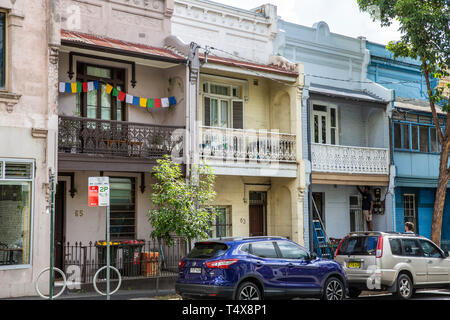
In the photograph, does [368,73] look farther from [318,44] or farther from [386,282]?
[386,282]

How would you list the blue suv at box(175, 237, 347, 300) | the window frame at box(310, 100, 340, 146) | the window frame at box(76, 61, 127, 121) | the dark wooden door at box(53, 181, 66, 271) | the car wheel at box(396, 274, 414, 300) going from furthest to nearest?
the window frame at box(310, 100, 340, 146) → the window frame at box(76, 61, 127, 121) → the dark wooden door at box(53, 181, 66, 271) → the car wheel at box(396, 274, 414, 300) → the blue suv at box(175, 237, 347, 300)

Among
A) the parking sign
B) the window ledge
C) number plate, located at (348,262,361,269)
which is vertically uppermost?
the window ledge

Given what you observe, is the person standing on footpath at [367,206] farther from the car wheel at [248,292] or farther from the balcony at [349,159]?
the car wheel at [248,292]

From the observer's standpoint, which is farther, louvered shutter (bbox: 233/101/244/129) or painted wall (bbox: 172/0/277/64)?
louvered shutter (bbox: 233/101/244/129)

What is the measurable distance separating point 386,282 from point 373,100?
10.3 meters

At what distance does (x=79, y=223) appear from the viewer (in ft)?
57.0

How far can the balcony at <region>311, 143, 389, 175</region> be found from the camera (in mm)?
21922

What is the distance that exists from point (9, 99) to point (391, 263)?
33.6 feet

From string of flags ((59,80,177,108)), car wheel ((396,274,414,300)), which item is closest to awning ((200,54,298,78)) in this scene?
string of flags ((59,80,177,108))

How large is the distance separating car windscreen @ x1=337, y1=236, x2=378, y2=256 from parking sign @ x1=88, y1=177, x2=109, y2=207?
6.50 meters

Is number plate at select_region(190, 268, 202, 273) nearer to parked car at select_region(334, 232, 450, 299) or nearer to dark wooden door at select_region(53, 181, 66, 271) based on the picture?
parked car at select_region(334, 232, 450, 299)

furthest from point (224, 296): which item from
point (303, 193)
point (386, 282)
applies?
point (303, 193)

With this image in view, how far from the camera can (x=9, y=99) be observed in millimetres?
14703

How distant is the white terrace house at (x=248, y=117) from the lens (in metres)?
19.9
